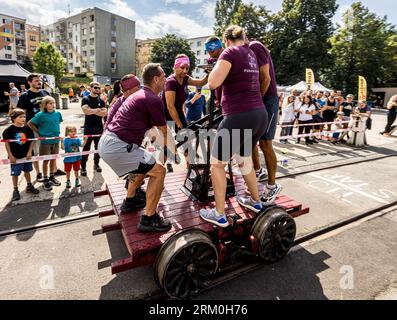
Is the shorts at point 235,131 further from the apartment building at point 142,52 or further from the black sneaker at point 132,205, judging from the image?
the apartment building at point 142,52

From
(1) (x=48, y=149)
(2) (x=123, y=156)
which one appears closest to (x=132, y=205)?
(2) (x=123, y=156)

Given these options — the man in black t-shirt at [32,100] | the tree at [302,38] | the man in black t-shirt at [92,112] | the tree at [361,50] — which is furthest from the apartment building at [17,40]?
the man in black t-shirt at [92,112]

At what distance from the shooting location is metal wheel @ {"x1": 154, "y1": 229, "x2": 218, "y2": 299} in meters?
2.56

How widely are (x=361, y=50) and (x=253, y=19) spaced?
55.0 feet

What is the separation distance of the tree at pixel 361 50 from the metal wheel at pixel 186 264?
143ft

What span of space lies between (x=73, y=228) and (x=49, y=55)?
A: 59642 millimetres

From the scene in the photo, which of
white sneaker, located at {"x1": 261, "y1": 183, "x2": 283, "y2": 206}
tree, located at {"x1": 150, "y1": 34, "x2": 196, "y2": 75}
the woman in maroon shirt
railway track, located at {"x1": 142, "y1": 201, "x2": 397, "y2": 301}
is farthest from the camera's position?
tree, located at {"x1": 150, "y1": 34, "x2": 196, "y2": 75}

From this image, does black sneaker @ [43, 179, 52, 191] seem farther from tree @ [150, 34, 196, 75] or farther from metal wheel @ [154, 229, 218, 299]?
tree @ [150, 34, 196, 75]

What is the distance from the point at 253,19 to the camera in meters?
40.5

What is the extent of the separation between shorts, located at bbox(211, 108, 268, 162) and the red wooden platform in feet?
2.88

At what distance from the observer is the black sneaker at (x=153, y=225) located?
289 cm

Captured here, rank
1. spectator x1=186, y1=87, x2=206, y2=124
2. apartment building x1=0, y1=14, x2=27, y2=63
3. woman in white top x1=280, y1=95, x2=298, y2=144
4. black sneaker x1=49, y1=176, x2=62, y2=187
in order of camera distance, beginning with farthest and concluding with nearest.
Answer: apartment building x1=0, y1=14, x2=27, y2=63, woman in white top x1=280, y1=95, x2=298, y2=144, spectator x1=186, y1=87, x2=206, y2=124, black sneaker x1=49, y1=176, x2=62, y2=187

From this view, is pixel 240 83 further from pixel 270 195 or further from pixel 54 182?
pixel 54 182

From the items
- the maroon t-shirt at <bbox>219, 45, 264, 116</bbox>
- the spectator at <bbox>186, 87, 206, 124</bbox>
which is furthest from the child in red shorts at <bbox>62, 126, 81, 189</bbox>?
the maroon t-shirt at <bbox>219, 45, 264, 116</bbox>
